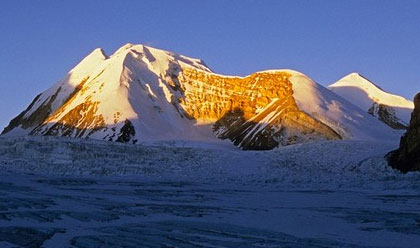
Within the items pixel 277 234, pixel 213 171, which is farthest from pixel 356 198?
pixel 213 171

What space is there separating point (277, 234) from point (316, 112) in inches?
2757

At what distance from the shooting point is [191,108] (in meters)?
101

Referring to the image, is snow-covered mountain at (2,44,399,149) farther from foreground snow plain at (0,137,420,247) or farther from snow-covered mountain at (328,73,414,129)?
foreground snow plain at (0,137,420,247)

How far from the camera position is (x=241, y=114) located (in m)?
94.1

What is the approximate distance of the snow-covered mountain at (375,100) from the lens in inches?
4693

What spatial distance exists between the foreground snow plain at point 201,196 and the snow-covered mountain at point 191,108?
34.4 metres

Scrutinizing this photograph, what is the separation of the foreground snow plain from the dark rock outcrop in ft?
Answer: 2.48

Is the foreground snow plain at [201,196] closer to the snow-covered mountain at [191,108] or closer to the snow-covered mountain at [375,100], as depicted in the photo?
the snow-covered mountain at [191,108]

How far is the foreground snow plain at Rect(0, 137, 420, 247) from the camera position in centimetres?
1229

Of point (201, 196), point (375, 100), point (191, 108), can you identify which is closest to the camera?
point (201, 196)

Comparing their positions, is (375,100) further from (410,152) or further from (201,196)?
(201,196)

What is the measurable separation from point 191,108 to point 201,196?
79500 mm

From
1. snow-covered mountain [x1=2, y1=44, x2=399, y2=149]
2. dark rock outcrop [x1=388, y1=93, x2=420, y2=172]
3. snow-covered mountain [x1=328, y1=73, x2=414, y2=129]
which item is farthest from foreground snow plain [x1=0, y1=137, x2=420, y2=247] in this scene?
Result: snow-covered mountain [x1=328, y1=73, x2=414, y2=129]

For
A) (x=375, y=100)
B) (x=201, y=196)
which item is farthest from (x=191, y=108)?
(x=201, y=196)
